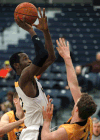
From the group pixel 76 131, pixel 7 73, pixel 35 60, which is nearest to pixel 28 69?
pixel 35 60

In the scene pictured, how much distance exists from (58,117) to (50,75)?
7.59 feet

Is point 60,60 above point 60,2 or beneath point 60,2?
beneath

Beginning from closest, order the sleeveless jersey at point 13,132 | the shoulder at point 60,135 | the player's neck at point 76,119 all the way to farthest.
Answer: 1. the shoulder at point 60,135
2. the player's neck at point 76,119
3. the sleeveless jersey at point 13,132

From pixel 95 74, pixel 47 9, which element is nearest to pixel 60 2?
pixel 47 9

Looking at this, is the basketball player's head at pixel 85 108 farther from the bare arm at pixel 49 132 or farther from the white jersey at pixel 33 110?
the white jersey at pixel 33 110

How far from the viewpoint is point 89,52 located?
10820mm

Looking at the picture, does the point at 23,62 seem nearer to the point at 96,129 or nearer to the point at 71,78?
the point at 71,78

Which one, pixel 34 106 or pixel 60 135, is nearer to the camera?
pixel 60 135

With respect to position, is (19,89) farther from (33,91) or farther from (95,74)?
(95,74)

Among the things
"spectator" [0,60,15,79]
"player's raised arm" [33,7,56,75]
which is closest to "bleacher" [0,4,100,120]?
"spectator" [0,60,15,79]

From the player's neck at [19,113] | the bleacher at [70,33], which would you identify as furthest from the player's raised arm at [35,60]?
the bleacher at [70,33]

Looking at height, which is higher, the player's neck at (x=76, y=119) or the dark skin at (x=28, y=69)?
the dark skin at (x=28, y=69)

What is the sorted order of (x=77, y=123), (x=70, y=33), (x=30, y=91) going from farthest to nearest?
1. (x=70, y=33)
2. (x=30, y=91)
3. (x=77, y=123)

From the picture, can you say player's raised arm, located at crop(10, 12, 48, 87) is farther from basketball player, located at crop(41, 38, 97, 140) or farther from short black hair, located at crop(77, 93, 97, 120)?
short black hair, located at crop(77, 93, 97, 120)
